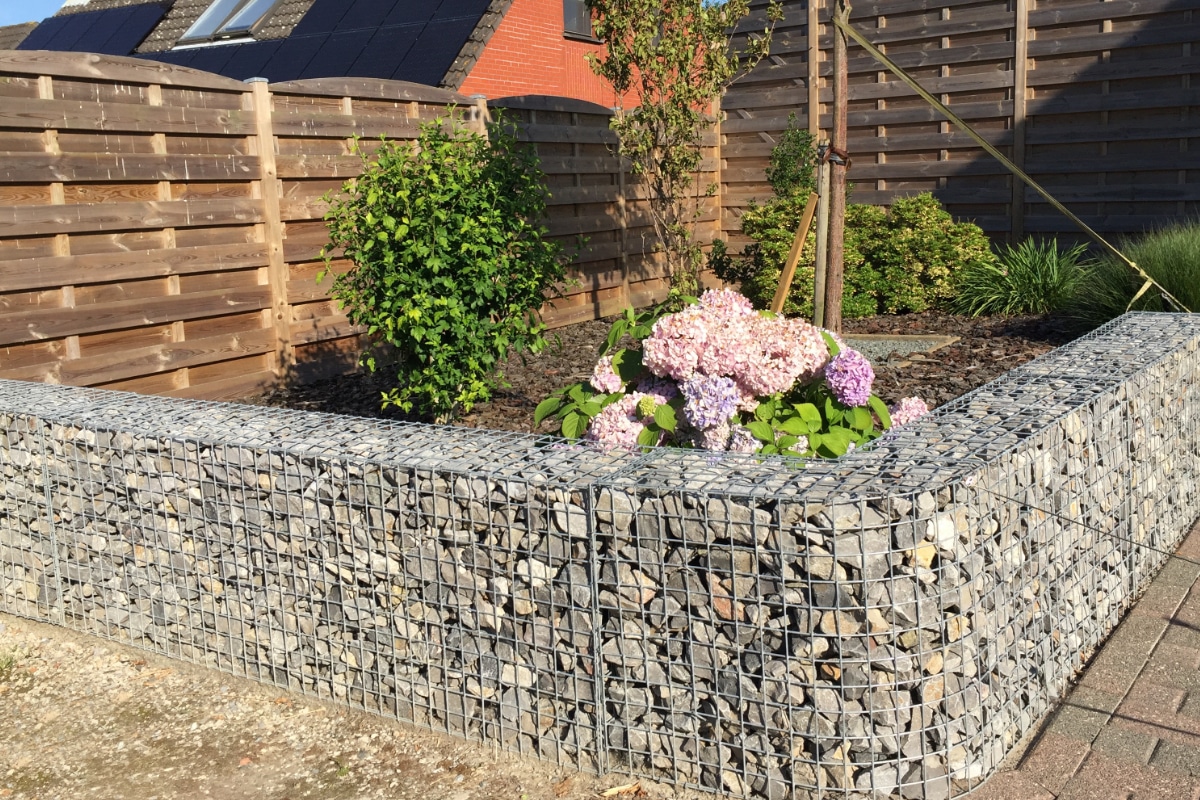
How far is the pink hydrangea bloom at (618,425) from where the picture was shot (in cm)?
343

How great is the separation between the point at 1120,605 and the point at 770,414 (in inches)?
58.6

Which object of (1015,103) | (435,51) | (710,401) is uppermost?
(435,51)

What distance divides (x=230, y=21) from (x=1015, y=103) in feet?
44.2

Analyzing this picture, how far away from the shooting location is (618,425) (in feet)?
11.3

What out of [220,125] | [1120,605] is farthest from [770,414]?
[220,125]

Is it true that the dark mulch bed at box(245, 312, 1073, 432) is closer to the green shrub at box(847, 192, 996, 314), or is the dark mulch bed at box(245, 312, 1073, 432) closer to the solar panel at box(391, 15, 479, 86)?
the green shrub at box(847, 192, 996, 314)

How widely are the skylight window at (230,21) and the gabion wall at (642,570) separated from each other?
50.2 feet

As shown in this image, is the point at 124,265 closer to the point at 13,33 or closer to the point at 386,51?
the point at 386,51

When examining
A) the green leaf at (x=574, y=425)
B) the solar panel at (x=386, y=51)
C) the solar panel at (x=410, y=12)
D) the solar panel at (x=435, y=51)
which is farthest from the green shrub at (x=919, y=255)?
the solar panel at (x=410, y=12)

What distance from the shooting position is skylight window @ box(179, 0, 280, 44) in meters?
17.9

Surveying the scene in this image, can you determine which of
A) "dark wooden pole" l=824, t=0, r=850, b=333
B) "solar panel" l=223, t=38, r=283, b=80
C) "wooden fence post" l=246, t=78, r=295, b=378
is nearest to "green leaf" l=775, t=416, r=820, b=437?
"dark wooden pole" l=824, t=0, r=850, b=333

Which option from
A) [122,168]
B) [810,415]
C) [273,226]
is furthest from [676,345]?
[273,226]

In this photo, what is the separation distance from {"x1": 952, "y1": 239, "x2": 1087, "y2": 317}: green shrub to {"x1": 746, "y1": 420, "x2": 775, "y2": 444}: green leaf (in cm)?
643

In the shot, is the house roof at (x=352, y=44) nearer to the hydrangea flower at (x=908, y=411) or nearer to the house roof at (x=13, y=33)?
the house roof at (x=13, y=33)
